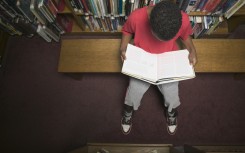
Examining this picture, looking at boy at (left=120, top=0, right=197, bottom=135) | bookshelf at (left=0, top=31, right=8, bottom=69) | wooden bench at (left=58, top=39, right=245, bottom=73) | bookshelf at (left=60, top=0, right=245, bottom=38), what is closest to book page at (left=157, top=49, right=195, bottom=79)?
boy at (left=120, top=0, right=197, bottom=135)

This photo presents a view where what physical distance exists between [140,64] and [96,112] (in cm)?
99

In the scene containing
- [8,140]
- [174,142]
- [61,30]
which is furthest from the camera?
[61,30]

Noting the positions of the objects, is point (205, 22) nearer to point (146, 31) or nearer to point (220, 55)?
point (220, 55)

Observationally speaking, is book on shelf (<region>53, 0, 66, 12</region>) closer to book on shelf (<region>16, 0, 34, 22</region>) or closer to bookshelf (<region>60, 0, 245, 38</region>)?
bookshelf (<region>60, 0, 245, 38</region>)

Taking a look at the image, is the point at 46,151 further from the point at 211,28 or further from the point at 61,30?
the point at 211,28

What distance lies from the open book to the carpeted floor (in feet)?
2.66

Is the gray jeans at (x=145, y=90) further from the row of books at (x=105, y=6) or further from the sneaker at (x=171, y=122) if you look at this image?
the row of books at (x=105, y=6)

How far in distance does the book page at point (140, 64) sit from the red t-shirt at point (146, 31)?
12 centimetres

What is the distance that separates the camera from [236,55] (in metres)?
1.74

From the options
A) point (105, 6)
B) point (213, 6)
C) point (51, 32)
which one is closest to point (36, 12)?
point (51, 32)

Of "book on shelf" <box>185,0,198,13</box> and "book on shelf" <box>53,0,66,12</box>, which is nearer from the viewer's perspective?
Answer: "book on shelf" <box>185,0,198,13</box>

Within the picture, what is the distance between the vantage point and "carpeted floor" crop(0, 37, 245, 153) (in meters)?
1.93

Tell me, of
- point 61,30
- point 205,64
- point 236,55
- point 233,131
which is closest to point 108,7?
point 61,30

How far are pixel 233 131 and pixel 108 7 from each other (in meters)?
1.65
